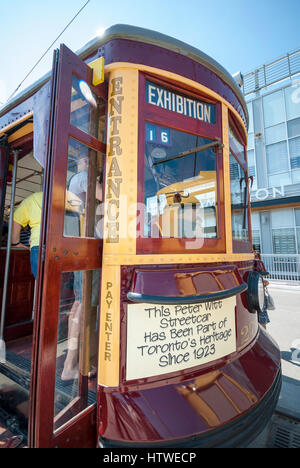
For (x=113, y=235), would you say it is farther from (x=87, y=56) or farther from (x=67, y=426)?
(x=87, y=56)

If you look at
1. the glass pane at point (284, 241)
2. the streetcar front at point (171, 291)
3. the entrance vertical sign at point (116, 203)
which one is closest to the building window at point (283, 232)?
the glass pane at point (284, 241)

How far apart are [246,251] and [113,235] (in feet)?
4.99

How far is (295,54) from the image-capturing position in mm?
12789

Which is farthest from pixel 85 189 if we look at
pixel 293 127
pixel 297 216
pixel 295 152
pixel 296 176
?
pixel 293 127

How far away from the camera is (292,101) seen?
486 inches

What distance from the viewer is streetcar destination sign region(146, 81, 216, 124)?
1729 millimetres

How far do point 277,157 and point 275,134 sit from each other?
4.42 feet

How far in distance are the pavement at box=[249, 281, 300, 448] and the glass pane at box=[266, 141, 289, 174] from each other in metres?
8.40

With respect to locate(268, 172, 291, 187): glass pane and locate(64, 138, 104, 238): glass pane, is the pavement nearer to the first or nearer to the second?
locate(64, 138, 104, 238): glass pane

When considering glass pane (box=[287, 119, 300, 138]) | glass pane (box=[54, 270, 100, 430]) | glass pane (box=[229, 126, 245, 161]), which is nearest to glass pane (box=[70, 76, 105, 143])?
glass pane (box=[54, 270, 100, 430])

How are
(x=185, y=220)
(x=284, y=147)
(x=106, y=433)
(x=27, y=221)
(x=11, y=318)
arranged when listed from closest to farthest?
(x=106, y=433), (x=27, y=221), (x=185, y=220), (x=11, y=318), (x=284, y=147)

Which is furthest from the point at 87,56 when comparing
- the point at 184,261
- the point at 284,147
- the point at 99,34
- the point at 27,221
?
the point at 284,147

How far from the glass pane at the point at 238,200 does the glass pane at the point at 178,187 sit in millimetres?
221

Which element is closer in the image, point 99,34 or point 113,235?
point 113,235
